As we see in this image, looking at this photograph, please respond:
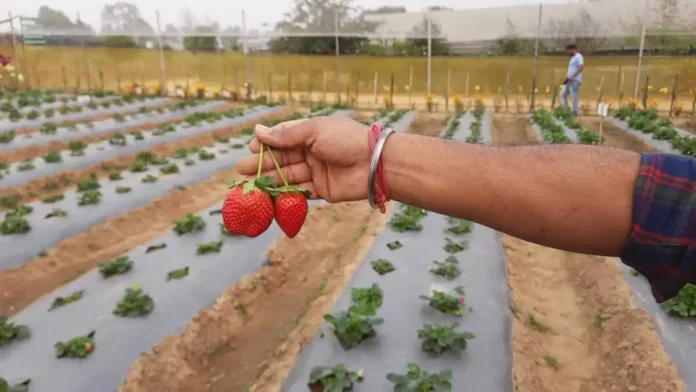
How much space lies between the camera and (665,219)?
4.82 feet

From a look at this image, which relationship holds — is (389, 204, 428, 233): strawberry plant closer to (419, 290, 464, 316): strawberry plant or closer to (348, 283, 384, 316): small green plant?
(348, 283, 384, 316): small green plant

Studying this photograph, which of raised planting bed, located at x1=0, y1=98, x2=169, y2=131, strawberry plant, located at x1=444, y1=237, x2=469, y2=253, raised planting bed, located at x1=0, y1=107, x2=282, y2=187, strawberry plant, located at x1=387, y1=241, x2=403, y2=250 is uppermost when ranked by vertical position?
raised planting bed, located at x1=0, y1=98, x2=169, y2=131

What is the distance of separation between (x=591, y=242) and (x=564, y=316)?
3.61 m

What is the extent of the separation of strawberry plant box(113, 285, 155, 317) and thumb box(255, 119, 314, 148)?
2.70 metres

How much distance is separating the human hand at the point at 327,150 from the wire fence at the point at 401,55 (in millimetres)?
15390

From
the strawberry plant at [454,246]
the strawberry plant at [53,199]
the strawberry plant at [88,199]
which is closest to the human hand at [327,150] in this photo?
the strawberry plant at [454,246]

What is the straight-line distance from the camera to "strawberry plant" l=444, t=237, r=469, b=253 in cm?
530

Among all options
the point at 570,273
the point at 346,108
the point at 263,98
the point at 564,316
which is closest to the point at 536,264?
the point at 570,273

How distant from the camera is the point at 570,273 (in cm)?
569

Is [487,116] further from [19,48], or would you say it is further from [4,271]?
[19,48]

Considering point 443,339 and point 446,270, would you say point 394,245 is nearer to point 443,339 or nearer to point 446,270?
point 446,270

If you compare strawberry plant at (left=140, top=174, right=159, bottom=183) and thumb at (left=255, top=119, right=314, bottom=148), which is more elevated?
thumb at (left=255, top=119, right=314, bottom=148)

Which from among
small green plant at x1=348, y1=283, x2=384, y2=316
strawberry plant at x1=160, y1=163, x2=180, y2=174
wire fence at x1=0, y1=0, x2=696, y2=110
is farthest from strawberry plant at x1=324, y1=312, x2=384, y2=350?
wire fence at x1=0, y1=0, x2=696, y2=110

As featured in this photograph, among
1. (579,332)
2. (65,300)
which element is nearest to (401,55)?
(579,332)
